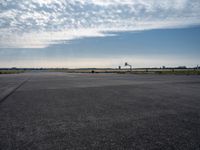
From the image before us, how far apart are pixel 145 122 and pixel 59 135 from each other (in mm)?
2413

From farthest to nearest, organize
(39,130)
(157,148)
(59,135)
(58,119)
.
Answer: (58,119) < (39,130) < (59,135) < (157,148)

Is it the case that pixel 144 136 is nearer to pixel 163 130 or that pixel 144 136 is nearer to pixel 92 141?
pixel 163 130

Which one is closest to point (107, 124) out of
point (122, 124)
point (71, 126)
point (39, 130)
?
point (122, 124)

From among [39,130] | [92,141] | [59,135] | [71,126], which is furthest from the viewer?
[71,126]

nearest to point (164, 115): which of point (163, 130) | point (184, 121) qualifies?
point (184, 121)

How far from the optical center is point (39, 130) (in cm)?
469

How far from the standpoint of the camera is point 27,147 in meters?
3.64

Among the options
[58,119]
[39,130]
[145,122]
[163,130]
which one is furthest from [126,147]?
[58,119]

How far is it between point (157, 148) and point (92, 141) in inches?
51.2

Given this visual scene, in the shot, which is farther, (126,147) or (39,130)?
(39,130)

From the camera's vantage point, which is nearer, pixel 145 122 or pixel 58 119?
pixel 145 122

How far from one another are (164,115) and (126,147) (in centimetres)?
289

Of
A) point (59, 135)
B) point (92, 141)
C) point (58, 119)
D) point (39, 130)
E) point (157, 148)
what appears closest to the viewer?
point (157, 148)

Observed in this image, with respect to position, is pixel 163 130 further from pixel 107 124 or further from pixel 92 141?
pixel 92 141
